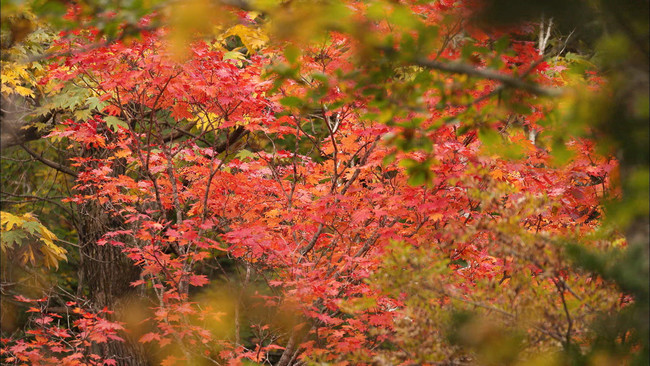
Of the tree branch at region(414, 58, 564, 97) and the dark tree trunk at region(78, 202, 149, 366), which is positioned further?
the dark tree trunk at region(78, 202, 149, 366)

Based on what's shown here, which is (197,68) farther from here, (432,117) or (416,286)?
(416,286)

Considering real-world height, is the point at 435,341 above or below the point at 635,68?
below

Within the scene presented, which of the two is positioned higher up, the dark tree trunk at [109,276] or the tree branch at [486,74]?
the tree branch at [486,74]

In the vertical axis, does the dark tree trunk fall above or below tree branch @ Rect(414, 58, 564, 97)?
below

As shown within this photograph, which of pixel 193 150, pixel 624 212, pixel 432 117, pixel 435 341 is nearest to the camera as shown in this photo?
pixel 624 212

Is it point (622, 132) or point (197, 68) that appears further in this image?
point (197, 68)

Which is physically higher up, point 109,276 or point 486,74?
point 486,74

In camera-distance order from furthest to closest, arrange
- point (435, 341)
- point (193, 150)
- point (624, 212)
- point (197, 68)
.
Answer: point (193, 150)
point (197, 68)
point (435, 341)
point (624, 212)

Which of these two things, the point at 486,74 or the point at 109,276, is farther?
the point at 109,276

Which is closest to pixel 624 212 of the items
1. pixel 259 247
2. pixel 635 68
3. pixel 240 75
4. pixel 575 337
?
pixel 635 68

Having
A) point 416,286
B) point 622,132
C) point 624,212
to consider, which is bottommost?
point 416,286

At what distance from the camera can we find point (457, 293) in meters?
3.10

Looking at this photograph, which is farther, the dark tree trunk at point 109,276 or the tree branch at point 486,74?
the dark tree trunk at point 109,276

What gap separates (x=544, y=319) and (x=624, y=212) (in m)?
0.79
